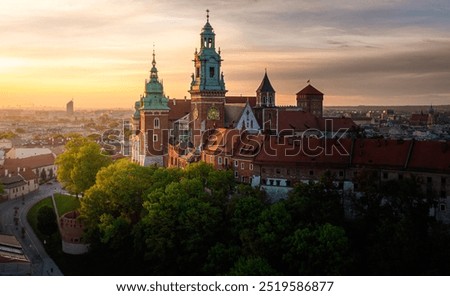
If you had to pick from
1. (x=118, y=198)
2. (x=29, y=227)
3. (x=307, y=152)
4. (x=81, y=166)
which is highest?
(x=307, y=152)

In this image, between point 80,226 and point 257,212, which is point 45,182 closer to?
point 80,226

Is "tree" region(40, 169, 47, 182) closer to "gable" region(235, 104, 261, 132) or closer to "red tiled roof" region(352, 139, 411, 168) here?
"gable" region(235, 104, 261, 132)

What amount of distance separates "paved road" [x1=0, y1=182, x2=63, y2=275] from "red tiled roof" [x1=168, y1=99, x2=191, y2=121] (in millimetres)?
6635

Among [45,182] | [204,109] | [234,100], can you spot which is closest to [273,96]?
[234,100]

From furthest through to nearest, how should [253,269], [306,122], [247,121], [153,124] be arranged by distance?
[306,122] < [153,124] < [247,121] < [253,269]

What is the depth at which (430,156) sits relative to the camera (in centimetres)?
1499

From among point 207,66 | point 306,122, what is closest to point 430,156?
point 207,66

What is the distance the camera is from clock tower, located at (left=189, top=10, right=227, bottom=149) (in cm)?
2347

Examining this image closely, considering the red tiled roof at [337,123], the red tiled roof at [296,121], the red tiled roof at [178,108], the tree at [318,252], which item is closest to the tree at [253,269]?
the tree at [318,252]

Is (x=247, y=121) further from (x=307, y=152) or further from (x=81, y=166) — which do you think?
(x=307, y=152)

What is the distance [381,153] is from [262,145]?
3608mm

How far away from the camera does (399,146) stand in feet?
52.0

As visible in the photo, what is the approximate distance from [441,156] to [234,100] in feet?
53.2

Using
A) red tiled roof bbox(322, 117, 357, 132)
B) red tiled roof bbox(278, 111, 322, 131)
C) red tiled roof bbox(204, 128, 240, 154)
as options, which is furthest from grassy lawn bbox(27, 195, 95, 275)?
red tiled roof bbox(322, 117, 357, 132)
